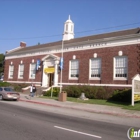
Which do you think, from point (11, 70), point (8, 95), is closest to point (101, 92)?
point (8, 95)

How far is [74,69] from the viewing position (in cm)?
2766

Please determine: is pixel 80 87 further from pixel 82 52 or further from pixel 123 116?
pixel 123 116

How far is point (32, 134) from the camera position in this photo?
696cm

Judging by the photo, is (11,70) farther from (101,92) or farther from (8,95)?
(101,92)

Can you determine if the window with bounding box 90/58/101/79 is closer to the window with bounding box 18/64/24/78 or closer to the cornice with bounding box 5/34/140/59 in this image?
the cornice with bounding box 5/34/140/59

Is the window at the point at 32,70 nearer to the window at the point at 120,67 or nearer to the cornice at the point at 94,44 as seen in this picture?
the cornice at the point at 94,44

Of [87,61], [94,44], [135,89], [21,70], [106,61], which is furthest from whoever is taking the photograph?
[21,70]

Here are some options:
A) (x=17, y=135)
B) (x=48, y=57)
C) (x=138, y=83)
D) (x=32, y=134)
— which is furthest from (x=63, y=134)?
(x=48, y=57)

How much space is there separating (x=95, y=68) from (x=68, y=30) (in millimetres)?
13194

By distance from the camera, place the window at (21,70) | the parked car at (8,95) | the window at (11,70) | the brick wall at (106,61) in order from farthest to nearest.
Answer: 1. the window at (11,70)
2. the window at (21,70)
3. the brick wall at (106,61)
4. the parked car at (8,95)

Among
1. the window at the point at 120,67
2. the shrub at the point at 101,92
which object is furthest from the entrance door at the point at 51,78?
the window at the point at 120,67

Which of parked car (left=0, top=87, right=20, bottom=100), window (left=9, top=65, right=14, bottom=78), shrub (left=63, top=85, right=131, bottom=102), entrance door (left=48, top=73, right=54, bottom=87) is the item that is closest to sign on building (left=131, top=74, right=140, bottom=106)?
shrub (left=63, top=85, right=131, bottom=102)

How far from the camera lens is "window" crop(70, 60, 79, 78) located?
2728 cm

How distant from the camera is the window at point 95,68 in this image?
82.1 ft
